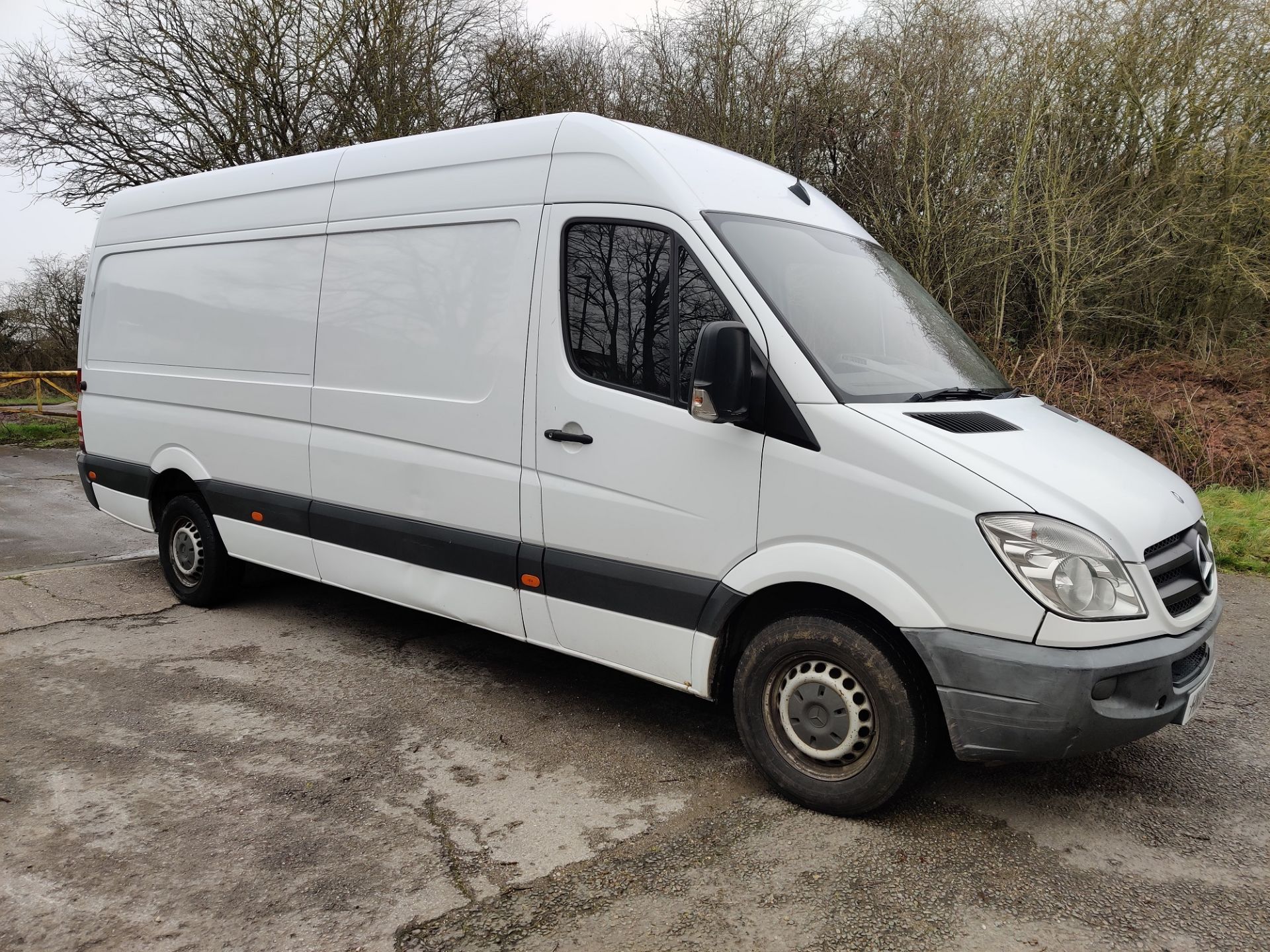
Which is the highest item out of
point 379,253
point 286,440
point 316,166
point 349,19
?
point 349,19

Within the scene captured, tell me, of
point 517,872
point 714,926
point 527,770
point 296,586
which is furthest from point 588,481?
point 296,586

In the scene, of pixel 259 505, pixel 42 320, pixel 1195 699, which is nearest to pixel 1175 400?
pixel 1195 699

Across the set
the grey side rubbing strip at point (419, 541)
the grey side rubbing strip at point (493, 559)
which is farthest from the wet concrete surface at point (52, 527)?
the grey side rubbing strip at point (419, 541)

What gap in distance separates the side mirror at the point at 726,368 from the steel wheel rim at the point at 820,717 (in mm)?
900

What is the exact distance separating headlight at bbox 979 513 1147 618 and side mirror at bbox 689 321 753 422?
862 millimetres

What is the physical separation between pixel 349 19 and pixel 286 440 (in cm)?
1258

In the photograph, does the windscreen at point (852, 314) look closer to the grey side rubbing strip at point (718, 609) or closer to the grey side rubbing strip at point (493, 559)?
the grey side rubbing strip at point (718, 609)

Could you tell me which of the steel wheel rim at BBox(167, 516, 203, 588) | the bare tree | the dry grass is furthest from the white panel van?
the bare tree

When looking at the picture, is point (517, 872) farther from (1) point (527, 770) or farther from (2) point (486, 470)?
(2) point (486, 470)

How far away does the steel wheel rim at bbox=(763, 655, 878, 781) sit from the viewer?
10.6 feet

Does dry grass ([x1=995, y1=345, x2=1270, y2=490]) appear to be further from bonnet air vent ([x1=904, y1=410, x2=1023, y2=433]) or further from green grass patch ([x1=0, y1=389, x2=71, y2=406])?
green grass patch ([x1=0, y1=389, x2=71, y2=406])

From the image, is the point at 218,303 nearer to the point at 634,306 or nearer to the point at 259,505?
the point at 259,505

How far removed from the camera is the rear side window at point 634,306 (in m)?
3.52

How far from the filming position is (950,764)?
3.78m
